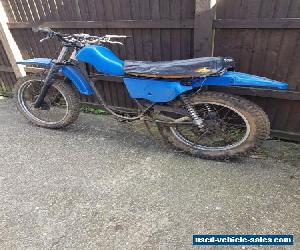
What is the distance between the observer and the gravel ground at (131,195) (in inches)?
87.2

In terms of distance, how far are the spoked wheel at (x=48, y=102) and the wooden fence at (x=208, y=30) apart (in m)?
0.64

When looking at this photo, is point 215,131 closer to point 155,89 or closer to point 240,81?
point 240,81

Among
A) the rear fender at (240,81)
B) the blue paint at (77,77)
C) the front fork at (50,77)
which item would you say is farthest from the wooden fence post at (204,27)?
the front fork at (50,77)

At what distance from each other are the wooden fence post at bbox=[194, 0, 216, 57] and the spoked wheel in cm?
165

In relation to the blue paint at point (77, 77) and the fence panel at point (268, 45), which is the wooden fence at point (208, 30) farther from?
the blue paint at point (77, 77)

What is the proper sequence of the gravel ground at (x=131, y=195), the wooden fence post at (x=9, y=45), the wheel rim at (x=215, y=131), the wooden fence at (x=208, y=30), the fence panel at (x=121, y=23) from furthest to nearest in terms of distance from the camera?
the wooden fence post at (x=9, y=45), the fence panel at (x=121, y=23), the wheel rim at (x=215, y=131), the wooden fence at (x=208, y=30), the gravel ground at (x=131, y=195)

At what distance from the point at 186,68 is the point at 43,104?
215 cm

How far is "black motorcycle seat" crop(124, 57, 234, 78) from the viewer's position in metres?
2.50

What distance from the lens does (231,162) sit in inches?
115

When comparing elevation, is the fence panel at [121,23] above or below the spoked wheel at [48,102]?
above

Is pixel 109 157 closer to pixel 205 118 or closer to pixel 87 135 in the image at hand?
pixel 87 135

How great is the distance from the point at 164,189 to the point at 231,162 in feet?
2.65

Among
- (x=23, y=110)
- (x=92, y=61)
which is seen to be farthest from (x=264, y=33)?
(x=23, y=110)

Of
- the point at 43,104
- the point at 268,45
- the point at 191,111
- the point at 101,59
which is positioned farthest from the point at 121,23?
the point at 268,45
